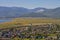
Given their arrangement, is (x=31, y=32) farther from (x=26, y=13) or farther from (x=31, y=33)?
(x=26, y=13)

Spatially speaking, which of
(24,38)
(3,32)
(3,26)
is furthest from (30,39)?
(3,26)

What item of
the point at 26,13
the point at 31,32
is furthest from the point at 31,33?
the point at 26,13

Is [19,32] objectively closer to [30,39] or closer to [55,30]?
[30,39]

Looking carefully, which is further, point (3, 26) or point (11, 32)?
point (3, 26)

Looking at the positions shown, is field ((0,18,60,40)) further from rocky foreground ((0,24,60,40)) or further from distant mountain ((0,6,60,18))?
distant mountain ((0,6,60,18))

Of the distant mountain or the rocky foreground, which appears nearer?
the rocky foreground

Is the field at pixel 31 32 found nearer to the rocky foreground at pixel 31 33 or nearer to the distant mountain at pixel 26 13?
the rocky foreground at pixel 31 33

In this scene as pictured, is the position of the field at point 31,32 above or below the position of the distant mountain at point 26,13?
above

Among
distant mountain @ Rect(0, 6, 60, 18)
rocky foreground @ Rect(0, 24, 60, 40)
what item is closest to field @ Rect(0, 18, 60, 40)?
rocky foreground @ Rect(0, 24, 60, 40)

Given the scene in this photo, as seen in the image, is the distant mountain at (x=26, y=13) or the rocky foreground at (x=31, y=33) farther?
the distant mountain at (x=26, y=13)

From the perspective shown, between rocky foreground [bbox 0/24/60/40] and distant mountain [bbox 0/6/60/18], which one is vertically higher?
rocky foreground [bbox 0/24/60/40]

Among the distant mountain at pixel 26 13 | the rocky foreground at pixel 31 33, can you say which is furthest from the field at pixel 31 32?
the distant mountain at pixel 26 13
